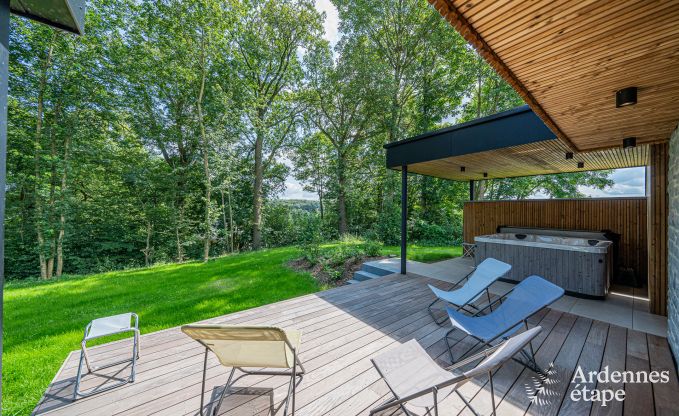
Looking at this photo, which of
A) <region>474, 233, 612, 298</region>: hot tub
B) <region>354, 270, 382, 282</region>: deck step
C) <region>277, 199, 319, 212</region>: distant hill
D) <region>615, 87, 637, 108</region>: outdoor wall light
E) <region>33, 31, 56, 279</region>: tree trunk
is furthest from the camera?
<region>277, 199, 319, 212</region>: distant hill

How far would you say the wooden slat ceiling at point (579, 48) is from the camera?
126 cm

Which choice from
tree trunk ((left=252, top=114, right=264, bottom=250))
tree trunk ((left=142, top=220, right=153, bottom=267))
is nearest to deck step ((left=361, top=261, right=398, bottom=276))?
tree trunk ((left=252, top=114, right=264, bottom=250))

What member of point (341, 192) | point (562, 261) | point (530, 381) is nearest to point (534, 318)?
point (530, 381)

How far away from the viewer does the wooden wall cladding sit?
3.32 metres

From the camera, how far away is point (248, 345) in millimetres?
1829

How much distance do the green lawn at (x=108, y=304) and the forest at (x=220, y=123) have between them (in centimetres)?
240

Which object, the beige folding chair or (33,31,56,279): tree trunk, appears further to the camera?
(33,31,56,279): tree trunk

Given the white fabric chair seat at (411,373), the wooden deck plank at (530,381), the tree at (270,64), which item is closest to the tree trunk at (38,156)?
the tree at (270,64)

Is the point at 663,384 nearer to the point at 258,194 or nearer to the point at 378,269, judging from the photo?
the point at 378,269

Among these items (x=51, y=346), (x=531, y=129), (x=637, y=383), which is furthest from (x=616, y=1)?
(x=51, y=346)

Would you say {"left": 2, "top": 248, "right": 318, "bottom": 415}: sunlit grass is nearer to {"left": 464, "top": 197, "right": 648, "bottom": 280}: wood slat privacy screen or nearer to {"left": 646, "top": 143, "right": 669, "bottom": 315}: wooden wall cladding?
{"left": 646, "top": 143, "right": 669, "bottom": 315}: wooden wall cladding

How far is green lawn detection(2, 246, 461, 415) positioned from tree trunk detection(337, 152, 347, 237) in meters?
6.45

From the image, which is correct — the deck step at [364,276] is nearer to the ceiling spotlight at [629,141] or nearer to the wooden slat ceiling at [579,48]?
the wooden slat ceiling at [579,48]

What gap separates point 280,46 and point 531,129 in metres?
12.5
